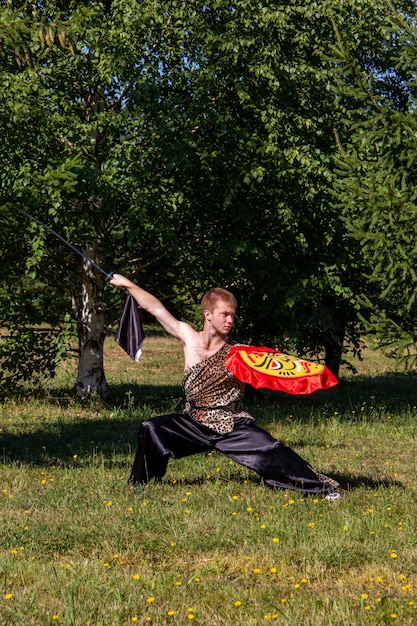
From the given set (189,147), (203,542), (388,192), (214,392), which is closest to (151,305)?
(214,392)

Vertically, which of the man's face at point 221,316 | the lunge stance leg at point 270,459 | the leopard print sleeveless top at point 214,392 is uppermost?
the man's face at point 221,316

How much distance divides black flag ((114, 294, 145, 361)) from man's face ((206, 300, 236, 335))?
863 mm

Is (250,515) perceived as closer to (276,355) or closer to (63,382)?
(276,355)

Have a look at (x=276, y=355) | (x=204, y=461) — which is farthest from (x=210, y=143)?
(x=276, y=355)

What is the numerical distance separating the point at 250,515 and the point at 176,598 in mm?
1804

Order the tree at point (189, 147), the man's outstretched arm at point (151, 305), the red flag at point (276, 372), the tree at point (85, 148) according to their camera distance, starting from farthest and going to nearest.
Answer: the tree at point (189, 147), the tree at point (85, 148), the man's outstretched arm at point (151, 305), the red flag at point (276, 372)

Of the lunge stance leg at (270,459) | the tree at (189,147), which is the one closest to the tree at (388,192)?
the tree at (189,147)

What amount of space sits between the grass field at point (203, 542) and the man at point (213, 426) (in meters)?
0.24

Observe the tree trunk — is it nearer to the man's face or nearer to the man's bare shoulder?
the man's bare shoulder

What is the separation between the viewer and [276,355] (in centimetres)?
719

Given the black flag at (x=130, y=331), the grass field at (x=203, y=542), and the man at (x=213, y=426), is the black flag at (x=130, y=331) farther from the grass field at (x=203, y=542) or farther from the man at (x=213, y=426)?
the grass field at (x=203, y=542)

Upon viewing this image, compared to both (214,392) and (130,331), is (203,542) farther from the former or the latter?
(130,331)

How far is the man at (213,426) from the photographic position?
281 inches

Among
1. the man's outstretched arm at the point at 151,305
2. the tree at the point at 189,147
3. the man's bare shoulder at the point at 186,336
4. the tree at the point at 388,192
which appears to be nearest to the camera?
the man's outstretched arm at the point at 151,305
